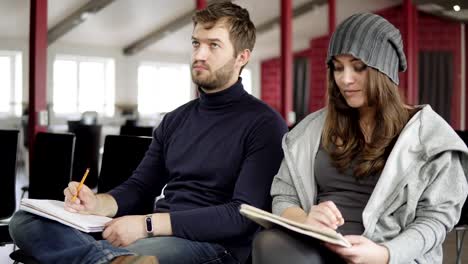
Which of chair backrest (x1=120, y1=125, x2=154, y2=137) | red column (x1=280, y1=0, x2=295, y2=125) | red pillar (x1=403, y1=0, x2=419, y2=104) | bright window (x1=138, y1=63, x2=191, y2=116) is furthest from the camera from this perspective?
red pillar (x1=403, y1=0, x2=419, y2=104)

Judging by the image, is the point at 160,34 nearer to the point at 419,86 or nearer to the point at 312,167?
the point at 312,167

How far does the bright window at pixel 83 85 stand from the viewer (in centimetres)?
429

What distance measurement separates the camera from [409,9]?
27.8ft

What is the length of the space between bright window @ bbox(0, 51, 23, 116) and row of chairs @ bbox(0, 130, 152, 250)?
1.12 metres

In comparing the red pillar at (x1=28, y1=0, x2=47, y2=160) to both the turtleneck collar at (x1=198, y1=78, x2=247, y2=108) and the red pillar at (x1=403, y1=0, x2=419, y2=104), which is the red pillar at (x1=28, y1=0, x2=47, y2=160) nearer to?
the turtleneck collar at (x1=198, y1=78, x2=247, y2=108)

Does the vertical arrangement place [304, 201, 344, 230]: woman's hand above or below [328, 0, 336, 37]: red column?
below

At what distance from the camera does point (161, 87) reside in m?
5.30

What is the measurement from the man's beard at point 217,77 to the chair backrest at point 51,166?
0.91m

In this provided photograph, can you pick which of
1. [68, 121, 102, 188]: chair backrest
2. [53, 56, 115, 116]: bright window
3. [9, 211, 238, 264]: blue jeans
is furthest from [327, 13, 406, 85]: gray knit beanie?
[53, 56, 115, 116]: bright window

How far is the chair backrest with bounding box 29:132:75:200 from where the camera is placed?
258cm

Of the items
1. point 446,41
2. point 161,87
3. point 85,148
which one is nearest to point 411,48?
point 446,41

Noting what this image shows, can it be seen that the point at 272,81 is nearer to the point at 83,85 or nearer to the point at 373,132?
the point at 83,85

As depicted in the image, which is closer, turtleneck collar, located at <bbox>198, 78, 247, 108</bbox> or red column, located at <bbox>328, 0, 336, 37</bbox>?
turtleneck collar, located at <bbox>198, 78, 247, 108</bbox>

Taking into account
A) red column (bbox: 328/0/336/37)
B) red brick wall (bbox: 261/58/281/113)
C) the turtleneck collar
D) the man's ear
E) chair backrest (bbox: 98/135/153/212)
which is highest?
red column (bbox: 328/0/336/37)
